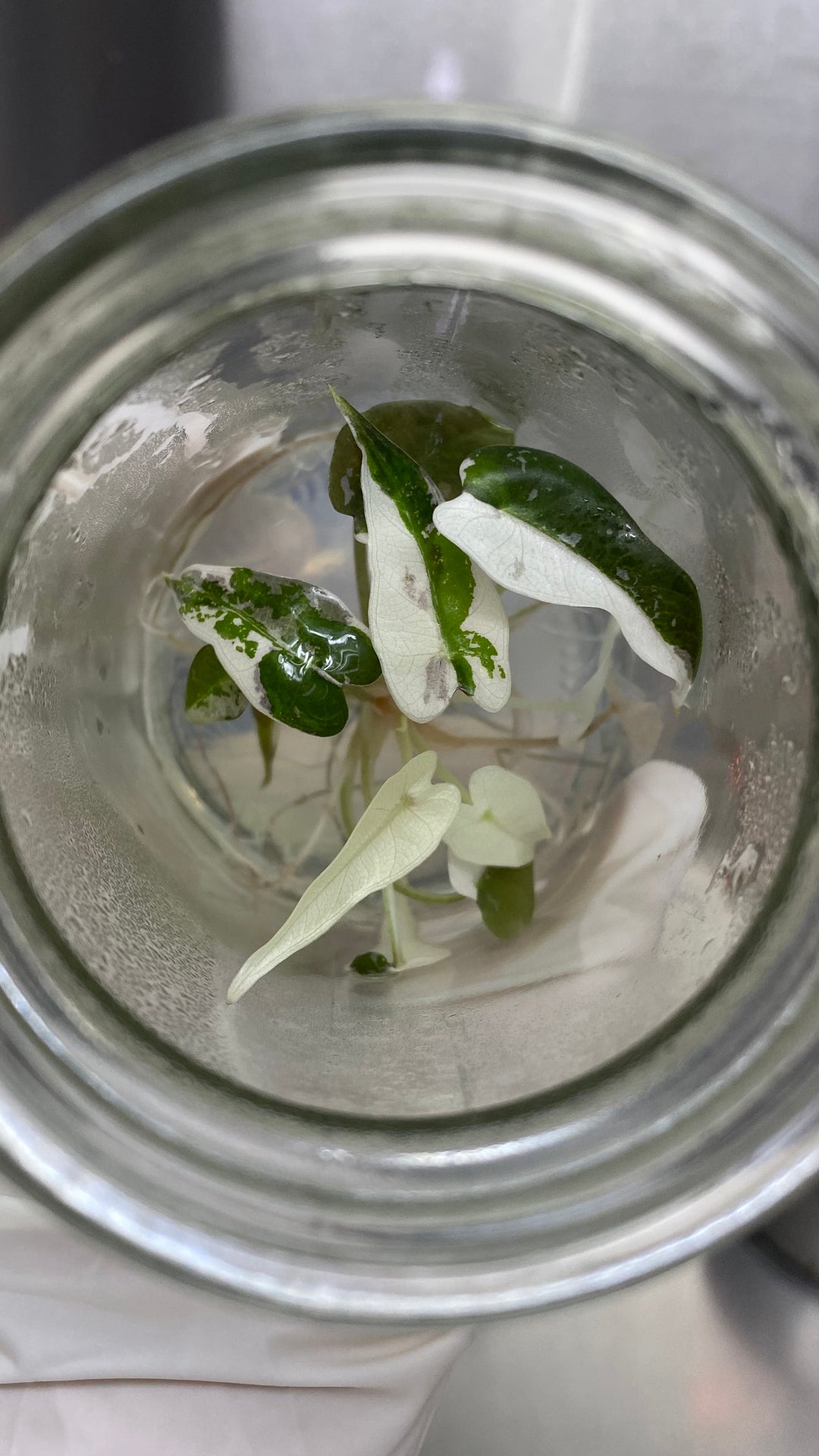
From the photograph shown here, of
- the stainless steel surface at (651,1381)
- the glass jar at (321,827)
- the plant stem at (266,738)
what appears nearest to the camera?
the glass jar at (321,827)

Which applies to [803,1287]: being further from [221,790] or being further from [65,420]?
[65,420]

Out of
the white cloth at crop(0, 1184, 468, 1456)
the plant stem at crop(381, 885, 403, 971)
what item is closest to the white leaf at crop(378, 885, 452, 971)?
the plant stem at crop(381, 885, 403, 971)

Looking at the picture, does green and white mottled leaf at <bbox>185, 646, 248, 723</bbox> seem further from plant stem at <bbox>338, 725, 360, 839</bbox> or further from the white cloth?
the white cloth

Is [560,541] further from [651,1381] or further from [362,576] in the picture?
[651,1381]

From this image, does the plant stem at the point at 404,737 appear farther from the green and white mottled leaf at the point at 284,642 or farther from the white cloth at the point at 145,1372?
the white cloth at the point at 145,1372

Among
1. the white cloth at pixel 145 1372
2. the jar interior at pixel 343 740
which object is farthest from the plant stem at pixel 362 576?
the white cloth at pixel 145 1372

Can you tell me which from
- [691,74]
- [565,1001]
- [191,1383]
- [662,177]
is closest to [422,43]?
[691,74]
